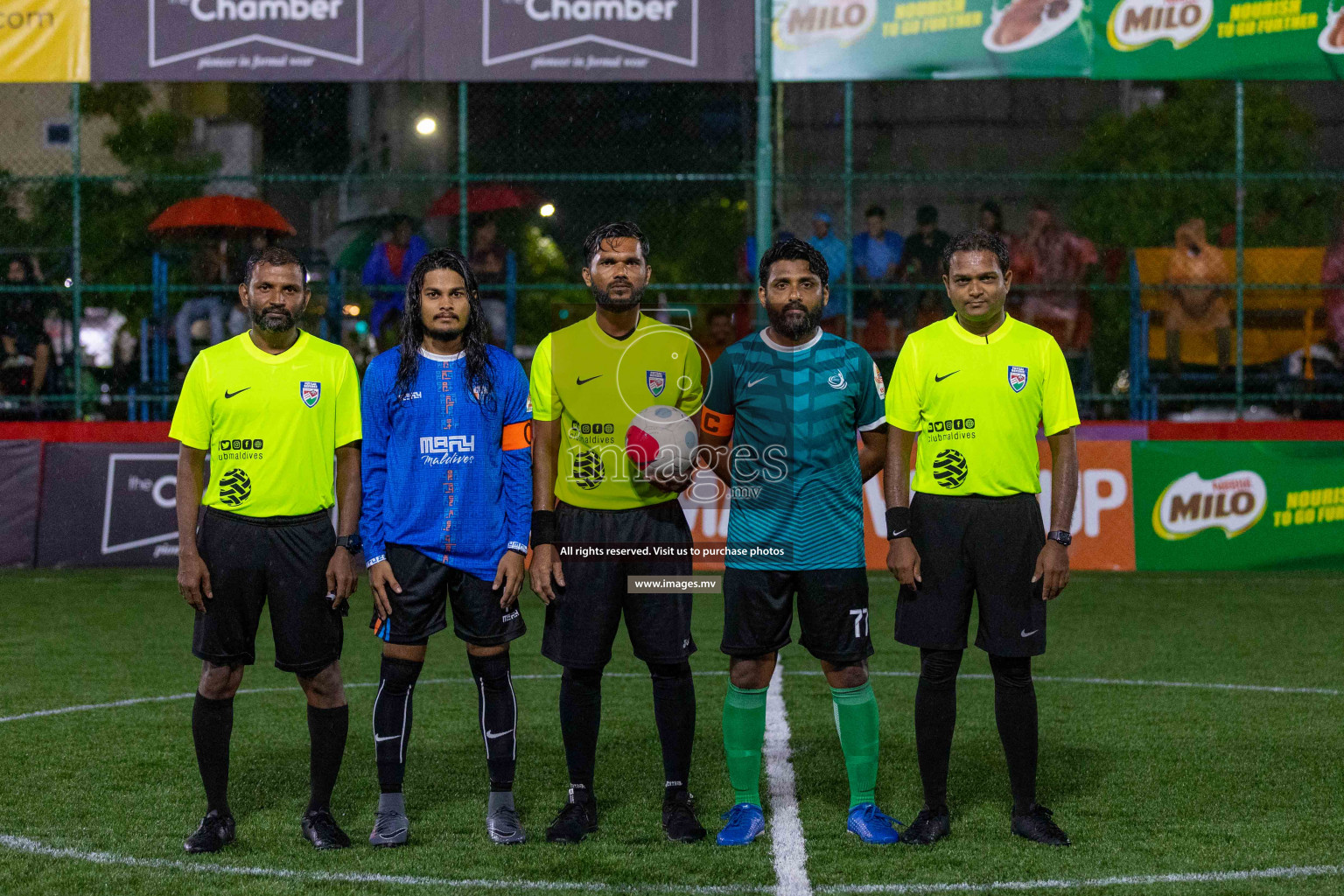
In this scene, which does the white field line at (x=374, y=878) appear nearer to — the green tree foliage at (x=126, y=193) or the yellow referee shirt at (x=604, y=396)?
the yellow referee shirt at (x=604, y=396)

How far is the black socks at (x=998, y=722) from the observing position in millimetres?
5227

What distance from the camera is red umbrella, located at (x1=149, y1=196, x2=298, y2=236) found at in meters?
15.0

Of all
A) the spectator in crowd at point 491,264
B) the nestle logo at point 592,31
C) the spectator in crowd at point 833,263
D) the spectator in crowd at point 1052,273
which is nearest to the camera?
the nestle logo at point 592,31

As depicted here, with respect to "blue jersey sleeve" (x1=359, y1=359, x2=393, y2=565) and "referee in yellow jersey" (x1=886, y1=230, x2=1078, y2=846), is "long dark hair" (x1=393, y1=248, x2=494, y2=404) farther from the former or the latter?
"referee in yellow jersey" (x1=886, y1=230, x2=1078, y2=846)

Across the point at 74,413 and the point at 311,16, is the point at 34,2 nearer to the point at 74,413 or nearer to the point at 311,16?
the point at 311,16

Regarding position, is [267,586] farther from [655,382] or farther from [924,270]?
[924,270]

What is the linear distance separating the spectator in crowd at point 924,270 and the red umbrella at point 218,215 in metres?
6.31

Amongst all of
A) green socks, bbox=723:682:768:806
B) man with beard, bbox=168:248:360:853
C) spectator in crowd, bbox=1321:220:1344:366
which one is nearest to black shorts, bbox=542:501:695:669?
green socks, bbox=723:682:768:806

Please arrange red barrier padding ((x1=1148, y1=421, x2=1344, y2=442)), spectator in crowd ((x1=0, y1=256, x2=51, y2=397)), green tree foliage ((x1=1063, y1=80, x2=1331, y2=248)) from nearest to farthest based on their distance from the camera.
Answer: red barrier padding ((x1=1148, y1=421, x2=1344, y2=442)) → spectator in crowd ((x1=0, y1=256, x2=51, y2=397)) → green tree foliage ((x1=1063, y1=80, x2=1331, y2=248))

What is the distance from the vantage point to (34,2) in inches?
545

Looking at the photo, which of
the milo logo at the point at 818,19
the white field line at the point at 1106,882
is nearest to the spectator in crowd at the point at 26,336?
the milo logo at the point at 818,19

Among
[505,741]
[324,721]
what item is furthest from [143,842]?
[505,741]

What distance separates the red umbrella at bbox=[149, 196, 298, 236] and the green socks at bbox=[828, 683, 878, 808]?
442 inches

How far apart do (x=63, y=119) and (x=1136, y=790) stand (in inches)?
1277
